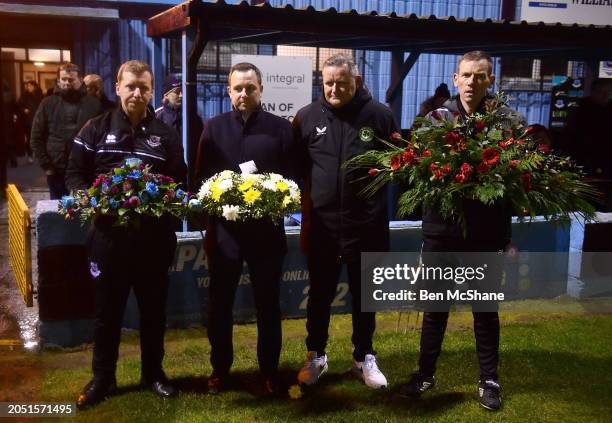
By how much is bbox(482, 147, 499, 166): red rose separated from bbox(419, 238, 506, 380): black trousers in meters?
0.49

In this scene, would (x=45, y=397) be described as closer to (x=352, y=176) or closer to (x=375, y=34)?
(x=352, y=176)

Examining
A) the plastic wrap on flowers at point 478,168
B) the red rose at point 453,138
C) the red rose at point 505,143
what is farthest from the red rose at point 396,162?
the red rose at point 505,143

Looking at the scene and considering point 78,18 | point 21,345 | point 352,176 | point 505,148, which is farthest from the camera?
point 78,18

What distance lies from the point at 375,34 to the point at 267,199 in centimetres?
381

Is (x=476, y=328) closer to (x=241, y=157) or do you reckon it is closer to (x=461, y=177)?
(x=461, y=177)

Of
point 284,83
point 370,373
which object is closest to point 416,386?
point 370,373

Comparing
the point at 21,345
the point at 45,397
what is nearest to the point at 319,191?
the point at 45,397

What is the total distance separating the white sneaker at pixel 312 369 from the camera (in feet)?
14.1

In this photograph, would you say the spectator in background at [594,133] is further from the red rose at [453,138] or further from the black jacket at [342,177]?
the red rose at [453,138]

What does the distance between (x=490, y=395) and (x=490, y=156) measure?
147 centimetres

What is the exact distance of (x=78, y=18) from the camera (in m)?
10.5

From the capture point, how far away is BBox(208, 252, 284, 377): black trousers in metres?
3.92

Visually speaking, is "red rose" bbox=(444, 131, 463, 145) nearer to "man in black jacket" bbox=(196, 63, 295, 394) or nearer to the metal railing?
"man in black jacket" bbox=(196, 63, 295, 394)

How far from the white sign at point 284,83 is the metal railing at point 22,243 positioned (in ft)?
11.5
